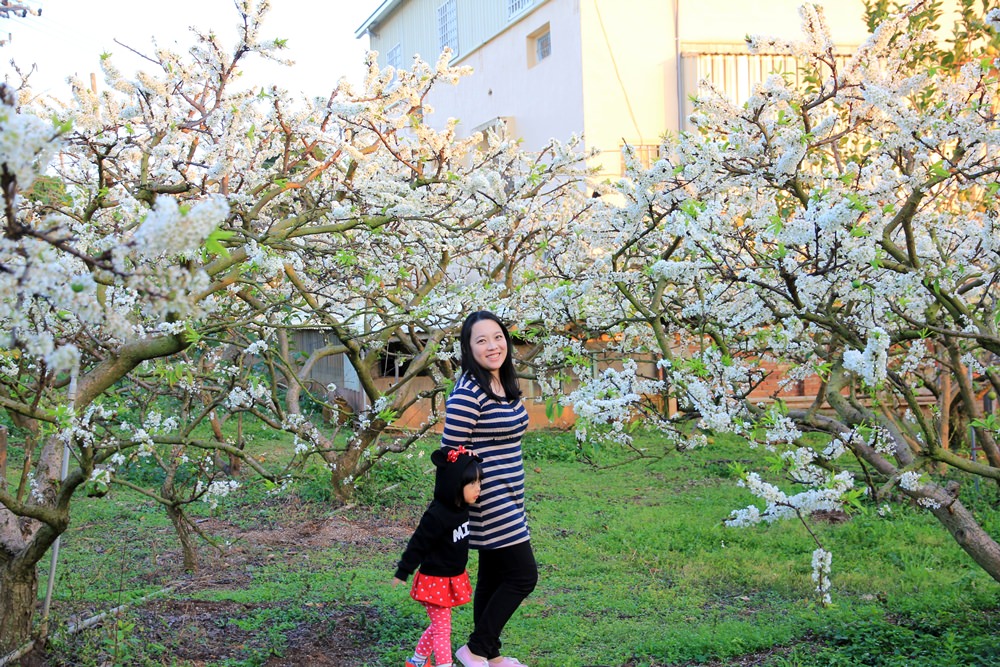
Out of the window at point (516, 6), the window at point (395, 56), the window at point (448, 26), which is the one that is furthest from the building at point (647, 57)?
the window at point (395, 56)

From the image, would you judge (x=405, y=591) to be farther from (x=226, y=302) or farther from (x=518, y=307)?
(x=518, y=307)

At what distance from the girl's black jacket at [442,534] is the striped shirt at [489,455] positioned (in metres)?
0.08

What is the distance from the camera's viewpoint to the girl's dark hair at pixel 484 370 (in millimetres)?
3508

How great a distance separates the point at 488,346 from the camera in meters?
3.54

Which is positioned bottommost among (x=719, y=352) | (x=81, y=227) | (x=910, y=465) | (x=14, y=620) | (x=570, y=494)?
(x=570, y=494)

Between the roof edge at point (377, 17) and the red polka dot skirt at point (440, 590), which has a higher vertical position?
the roof edge at point (377, 17)

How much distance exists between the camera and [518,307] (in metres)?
7.53

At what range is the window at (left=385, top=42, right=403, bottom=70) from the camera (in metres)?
19.3

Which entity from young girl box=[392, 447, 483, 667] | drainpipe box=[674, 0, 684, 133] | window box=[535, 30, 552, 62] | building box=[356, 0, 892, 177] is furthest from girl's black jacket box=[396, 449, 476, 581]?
window box=[535, 30, 552, 62]

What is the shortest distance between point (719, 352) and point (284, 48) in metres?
2.71

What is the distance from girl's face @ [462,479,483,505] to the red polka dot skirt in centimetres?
35

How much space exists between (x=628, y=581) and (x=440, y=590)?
231cm

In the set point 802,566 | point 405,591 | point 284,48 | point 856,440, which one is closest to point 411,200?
point 284,48

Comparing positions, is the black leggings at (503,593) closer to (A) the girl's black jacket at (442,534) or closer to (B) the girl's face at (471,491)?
(A) the girl's black jacket at (442,534)
